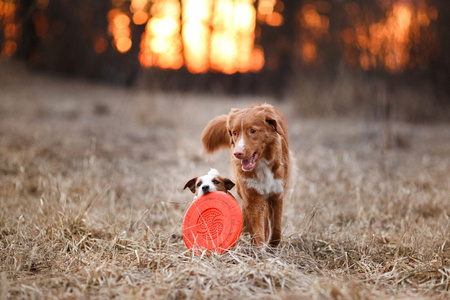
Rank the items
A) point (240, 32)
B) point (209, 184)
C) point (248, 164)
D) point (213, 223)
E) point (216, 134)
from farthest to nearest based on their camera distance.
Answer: point (240, 32)
point (216, 134)
point (209, 184)
point (213, 223)
point (248, 164)

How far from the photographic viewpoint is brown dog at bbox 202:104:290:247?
8.86 feet

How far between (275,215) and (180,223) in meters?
1.01

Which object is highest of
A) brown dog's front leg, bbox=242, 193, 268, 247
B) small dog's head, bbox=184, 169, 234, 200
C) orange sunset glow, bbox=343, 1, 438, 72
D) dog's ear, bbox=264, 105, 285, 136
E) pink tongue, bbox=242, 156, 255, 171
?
orange sunset glow, bbox=343, 1, 438, 72

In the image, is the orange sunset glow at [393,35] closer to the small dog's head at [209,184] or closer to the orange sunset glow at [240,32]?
the orange sunset glow at [240,32]

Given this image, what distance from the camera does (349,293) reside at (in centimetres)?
214

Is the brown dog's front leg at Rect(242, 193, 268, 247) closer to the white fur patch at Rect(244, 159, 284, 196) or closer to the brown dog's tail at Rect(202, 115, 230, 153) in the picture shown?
the white fur patch at Rect(244, 159, 284, 196)

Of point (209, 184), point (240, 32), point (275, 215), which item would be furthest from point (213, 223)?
point (240, 32)

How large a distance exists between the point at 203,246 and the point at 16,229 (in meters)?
1.62

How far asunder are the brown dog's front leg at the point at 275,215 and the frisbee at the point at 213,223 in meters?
0.30

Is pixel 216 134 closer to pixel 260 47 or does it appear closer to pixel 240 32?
pixel 240 32

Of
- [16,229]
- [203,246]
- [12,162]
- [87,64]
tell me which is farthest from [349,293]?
[87,64]

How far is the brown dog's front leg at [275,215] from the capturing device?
3011mm

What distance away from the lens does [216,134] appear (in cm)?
345

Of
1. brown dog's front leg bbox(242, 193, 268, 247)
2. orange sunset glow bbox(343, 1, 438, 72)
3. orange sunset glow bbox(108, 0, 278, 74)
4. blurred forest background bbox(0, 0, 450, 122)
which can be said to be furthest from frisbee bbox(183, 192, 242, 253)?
orange sunset glow bbox(108, 0, 278, 74)
